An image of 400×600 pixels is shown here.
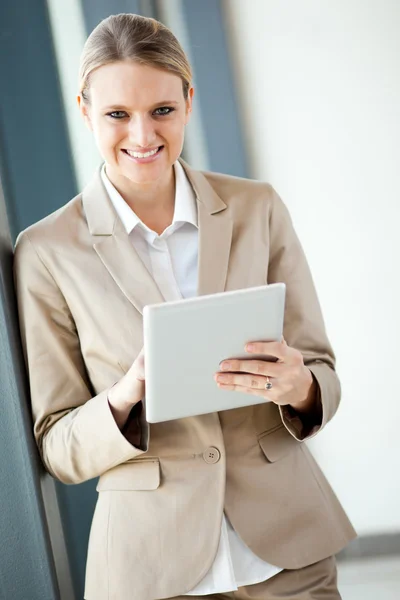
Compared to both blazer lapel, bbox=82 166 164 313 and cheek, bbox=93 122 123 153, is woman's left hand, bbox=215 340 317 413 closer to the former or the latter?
blazer lapel, bbox=82 166 164 313

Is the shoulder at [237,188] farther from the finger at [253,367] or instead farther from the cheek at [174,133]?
the finger at [253,367]

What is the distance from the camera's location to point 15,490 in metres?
1.65

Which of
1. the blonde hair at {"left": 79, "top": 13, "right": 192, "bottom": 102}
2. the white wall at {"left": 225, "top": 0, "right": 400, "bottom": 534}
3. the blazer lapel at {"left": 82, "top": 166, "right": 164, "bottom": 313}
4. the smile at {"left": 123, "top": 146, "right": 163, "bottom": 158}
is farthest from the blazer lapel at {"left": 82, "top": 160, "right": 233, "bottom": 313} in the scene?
the white wall at {"left": 225, "top": 0, "right": 400, "bottom": 534}

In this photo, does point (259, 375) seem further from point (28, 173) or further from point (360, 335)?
point (360, 335)

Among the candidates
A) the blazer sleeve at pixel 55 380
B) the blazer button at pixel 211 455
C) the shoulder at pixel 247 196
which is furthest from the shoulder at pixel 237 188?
the blazer button at pixel 211 455

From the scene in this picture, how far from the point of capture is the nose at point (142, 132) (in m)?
1.56

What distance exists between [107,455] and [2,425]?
0.82 ft

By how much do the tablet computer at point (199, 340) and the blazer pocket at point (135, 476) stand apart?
177 millimetres

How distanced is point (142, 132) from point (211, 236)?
0.25m

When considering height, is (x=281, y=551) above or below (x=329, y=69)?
below

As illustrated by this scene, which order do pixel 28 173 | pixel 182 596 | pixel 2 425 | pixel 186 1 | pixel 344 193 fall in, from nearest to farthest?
pixel 182 596 < pixel 2 425 < pixel 28 173 < pixel 186 1 < pixel 344 193

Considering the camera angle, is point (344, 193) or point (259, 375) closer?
point (259, 375)

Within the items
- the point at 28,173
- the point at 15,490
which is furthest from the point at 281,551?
the point at 28,173

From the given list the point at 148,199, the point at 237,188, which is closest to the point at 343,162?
the point at 237,188
